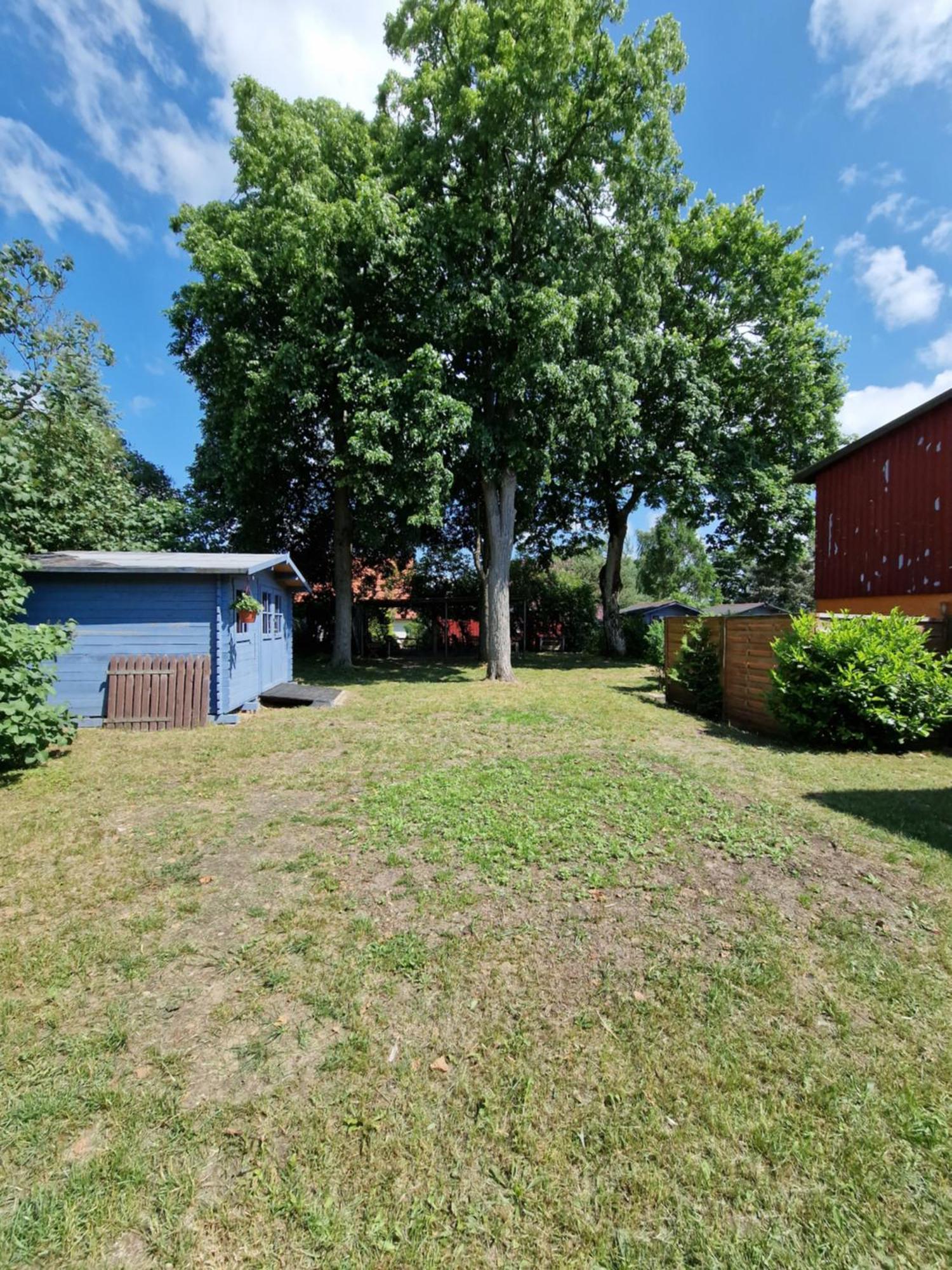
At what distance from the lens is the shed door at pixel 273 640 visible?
1093 cm

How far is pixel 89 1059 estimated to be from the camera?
217 cm

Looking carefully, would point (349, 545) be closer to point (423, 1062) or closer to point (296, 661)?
point (296, 661)

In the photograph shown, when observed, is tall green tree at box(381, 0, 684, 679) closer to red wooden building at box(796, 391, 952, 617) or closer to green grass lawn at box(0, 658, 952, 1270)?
red wooden building at box(796, 391, 952, 617)

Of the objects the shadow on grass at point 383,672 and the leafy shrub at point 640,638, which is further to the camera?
the leafy shrub at point 640,638

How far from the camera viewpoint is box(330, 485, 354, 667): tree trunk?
1658 centimetres

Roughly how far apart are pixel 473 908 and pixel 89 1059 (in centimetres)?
183

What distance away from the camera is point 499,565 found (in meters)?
Answer: 13.8

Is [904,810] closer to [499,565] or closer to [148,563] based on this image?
[148,563]

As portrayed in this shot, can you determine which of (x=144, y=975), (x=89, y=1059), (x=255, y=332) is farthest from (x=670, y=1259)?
(x=255, y=332)

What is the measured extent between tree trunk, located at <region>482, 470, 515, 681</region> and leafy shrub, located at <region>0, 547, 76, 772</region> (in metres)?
9.35

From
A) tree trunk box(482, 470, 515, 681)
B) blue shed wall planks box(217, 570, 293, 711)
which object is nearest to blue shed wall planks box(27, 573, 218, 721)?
blue shed wall planks box(217, 570, 293, 711)

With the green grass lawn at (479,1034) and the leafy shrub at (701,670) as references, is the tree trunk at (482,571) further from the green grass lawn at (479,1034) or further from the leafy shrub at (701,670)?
the green grass lawn at (479,1034)

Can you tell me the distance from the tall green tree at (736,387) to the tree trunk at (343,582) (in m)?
7.45

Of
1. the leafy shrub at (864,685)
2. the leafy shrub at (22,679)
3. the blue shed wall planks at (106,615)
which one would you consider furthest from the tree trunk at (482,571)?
the leafy shrub at (22,679)
